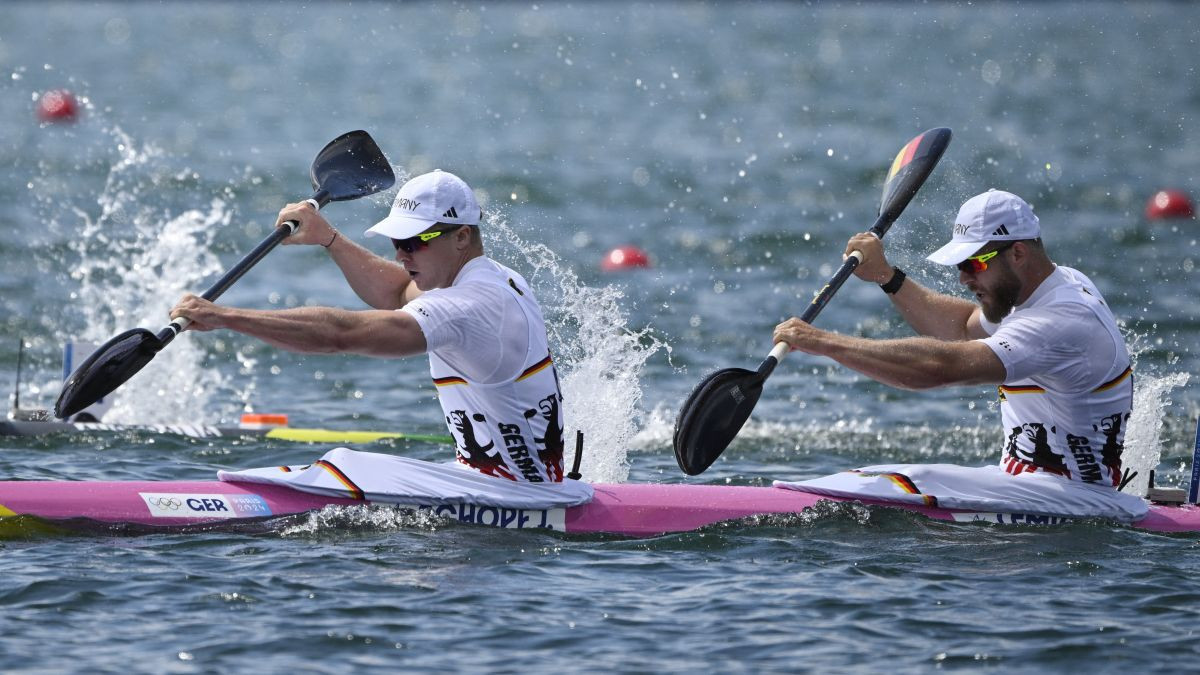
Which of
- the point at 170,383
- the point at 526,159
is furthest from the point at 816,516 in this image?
the point at 526,159

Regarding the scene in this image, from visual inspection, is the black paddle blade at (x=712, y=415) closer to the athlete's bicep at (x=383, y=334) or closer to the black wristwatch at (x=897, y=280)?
the black wristwatch at (x=897, y=280)

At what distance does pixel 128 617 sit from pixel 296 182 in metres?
19.7

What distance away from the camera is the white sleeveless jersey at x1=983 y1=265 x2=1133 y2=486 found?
773 cm

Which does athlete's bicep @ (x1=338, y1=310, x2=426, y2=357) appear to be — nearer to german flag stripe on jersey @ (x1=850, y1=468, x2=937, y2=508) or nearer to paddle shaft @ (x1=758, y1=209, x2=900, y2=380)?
paddle shaft @ (x1=758, y1=209, x2=900, y2=380)

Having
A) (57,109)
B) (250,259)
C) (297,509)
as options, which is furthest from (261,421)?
(57,109)

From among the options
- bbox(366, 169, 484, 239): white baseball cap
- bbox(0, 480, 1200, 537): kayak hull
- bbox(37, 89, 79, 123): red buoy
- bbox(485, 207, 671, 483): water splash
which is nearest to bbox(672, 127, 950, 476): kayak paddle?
bbox(0, 480, 1200, 537): kayak hull

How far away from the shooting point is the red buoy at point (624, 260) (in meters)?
19.3

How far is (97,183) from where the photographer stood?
2431 cm

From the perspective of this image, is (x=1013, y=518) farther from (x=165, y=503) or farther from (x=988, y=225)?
(x=165, y=503)

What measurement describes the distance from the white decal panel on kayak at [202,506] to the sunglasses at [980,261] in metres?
3.50

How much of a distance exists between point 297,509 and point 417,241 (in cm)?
143

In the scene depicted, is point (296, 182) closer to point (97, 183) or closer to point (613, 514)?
point (97, 183)

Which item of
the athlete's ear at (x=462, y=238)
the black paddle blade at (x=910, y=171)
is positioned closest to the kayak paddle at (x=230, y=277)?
the athlete's ear at (x=462, y=238)

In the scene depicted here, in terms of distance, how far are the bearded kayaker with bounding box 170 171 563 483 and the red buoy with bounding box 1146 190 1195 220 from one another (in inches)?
670
